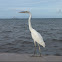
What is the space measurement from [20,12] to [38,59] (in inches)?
86.8

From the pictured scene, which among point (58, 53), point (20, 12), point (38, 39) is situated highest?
point (20, 12)

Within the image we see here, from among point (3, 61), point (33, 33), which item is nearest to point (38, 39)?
point (33, 33)

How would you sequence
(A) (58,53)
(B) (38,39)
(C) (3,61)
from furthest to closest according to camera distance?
(A) (58,53) → (B) (38,39) → (C) (3,61)

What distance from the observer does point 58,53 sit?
31.6 ft

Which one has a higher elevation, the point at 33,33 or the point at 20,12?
the point at 20,12

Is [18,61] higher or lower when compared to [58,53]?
higher

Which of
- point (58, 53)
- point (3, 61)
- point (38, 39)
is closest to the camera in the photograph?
point (3, 61)

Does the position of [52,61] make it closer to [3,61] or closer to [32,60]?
[32,60]

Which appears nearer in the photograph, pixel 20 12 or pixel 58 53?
pixel 20 12

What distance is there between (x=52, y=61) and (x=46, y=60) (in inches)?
10.3

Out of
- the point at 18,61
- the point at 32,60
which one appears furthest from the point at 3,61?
the point at 32,60

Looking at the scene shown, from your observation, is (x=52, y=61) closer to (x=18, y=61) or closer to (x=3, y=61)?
(x=18, y=61)

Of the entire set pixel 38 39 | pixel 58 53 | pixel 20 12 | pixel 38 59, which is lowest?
pixel 58 53

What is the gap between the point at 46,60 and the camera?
18.4 ft
